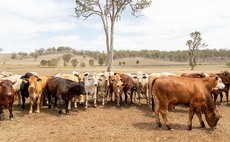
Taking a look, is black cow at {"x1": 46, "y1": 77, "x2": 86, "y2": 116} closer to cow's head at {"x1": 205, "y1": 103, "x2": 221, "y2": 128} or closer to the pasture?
the pasture

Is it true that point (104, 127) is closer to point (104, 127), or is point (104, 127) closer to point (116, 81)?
point (104, 127)

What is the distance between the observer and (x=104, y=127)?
9836 mm

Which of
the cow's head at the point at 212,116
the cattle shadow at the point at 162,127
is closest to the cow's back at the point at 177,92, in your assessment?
the cow's head at the point at 212,116

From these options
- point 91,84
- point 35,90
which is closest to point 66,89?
point 35,90

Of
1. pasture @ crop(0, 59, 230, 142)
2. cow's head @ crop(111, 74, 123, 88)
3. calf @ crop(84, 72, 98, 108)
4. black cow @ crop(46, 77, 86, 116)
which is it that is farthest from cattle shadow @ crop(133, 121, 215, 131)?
calf @ crop(84, 72, 98, 108)

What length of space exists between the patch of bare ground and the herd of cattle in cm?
44

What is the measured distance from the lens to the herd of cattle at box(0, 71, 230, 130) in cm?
944

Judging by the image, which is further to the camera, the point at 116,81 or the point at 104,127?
the point at 116,81

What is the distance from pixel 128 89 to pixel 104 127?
14.8 feet

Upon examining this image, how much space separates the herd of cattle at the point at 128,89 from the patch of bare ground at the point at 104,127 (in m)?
0.44

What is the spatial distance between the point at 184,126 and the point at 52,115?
5.79 m

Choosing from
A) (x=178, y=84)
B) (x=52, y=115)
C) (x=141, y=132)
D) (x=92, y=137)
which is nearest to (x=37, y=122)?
(x=52, y=115)

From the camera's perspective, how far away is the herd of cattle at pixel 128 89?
9438 millimetres

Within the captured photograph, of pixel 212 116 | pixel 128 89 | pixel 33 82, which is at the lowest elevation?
pixel 212 116
